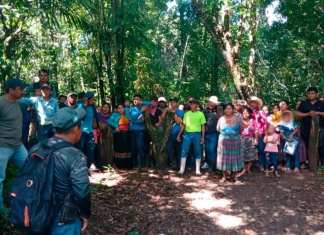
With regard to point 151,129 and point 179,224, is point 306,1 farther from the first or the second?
point 179,224

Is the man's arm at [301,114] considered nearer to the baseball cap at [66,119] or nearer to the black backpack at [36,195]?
the baseball cap at [66,119]

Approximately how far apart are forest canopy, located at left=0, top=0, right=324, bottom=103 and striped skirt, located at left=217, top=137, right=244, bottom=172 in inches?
133

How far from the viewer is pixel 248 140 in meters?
9.08

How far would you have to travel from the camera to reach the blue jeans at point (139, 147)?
979 cm

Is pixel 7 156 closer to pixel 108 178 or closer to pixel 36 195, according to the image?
pixel 36 195

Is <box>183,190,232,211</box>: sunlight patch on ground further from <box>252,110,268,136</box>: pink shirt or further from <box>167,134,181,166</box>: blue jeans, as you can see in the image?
<box>252,110,268,136</box>: pink shirt

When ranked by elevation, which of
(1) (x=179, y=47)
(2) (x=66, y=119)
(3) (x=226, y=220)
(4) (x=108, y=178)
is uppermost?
(1) (x=179, y=47)

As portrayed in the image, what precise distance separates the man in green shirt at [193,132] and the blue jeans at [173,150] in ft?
1.97

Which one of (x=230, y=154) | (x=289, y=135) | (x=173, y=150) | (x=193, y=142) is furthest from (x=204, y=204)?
(x=289, y=135)

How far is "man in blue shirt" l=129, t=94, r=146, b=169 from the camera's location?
973 centimetres

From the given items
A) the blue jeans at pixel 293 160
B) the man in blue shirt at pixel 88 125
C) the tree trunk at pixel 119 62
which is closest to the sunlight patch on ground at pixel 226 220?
the blue jeans at pixel 293 160

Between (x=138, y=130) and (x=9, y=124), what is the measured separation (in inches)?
191

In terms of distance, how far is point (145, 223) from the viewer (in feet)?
20.8

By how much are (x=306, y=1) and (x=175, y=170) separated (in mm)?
6589
